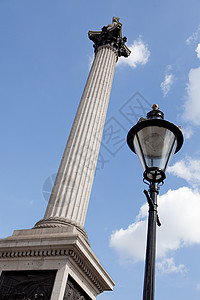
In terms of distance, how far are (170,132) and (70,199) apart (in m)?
6.05

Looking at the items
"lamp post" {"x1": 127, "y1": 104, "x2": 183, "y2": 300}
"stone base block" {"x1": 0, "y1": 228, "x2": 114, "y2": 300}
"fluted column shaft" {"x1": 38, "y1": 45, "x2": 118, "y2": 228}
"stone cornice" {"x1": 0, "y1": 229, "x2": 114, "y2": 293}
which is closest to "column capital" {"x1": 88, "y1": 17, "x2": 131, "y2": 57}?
"fluted column shaft" {"x1": 38, "y1": 45, "x2": 118, "y2": 228}

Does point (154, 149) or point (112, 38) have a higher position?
point (112, 38)

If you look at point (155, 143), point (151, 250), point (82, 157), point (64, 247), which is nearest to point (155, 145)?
point (155, 143)

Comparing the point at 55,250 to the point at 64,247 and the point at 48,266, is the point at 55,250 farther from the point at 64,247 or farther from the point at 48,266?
the point at 48,266

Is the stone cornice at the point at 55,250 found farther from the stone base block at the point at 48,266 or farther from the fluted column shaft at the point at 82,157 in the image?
the fluted column shaft at the point at 82,157

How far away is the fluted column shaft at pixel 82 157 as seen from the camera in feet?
36.9

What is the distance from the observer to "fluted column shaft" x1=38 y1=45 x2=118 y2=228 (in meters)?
11.2

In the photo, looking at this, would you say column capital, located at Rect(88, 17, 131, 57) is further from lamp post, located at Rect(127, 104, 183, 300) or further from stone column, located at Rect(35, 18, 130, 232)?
lamp post, located at Rect(127, 104, 183, 300)

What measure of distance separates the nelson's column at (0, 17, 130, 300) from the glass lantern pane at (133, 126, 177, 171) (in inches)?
145

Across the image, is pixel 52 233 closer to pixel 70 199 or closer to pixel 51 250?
pixel 51 250

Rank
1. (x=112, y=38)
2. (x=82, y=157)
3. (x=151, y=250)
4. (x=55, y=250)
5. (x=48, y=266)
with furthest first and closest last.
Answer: (x=112, y=38)
(x=82, y=157)
(x=55, y=250)
(x=48, y=266)
(x=151, y=250)

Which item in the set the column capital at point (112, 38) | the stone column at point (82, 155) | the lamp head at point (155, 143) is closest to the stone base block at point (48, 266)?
the stone column at point (82, 155)

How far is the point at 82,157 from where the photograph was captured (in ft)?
42.3

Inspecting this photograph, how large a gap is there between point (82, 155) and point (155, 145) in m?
7.03
